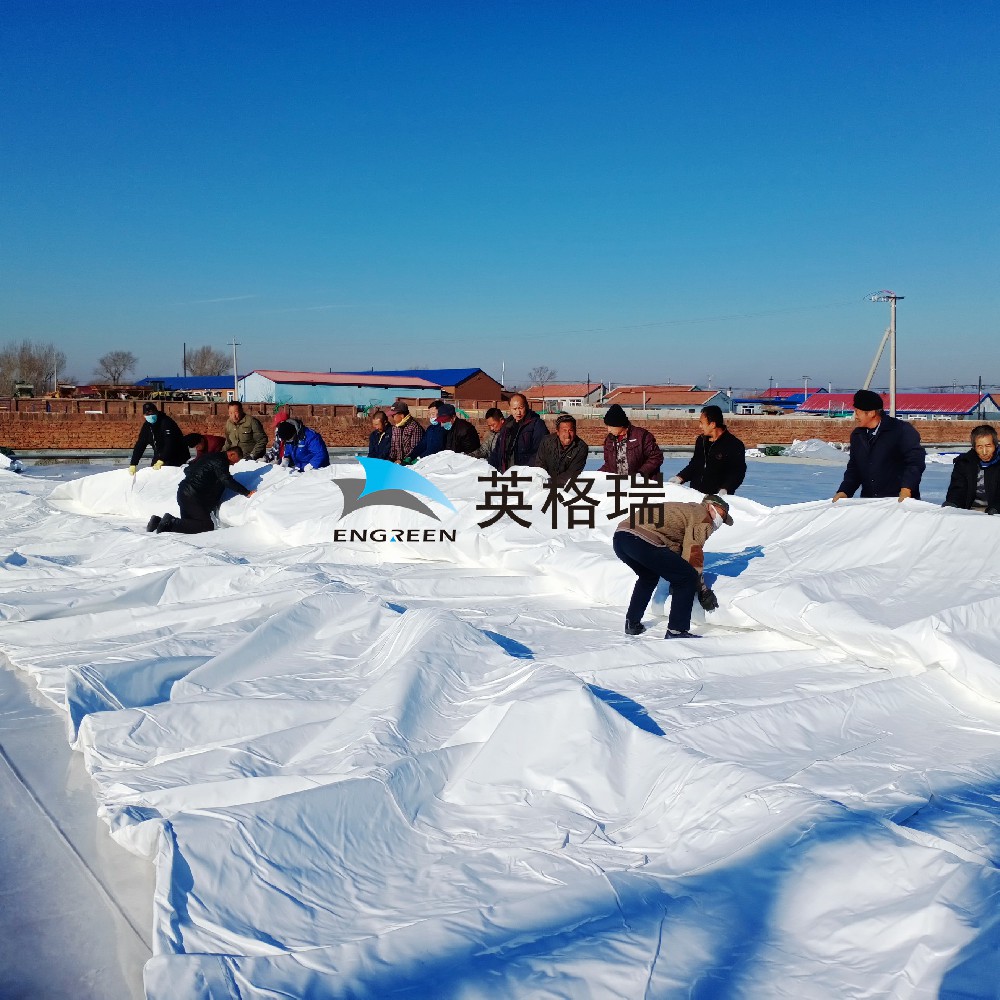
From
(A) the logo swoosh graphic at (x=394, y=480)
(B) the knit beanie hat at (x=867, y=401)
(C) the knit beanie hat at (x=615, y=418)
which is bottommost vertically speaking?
(A) the logo swoosh graphic at (x=394, y=480)

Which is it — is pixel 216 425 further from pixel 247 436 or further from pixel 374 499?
pixel 374 499

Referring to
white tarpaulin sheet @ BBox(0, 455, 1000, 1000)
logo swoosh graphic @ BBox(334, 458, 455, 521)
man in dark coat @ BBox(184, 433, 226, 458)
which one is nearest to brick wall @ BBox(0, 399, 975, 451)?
man in dark coat @ BBox(184, 433, 226, 458)

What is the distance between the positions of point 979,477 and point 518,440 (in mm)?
3078

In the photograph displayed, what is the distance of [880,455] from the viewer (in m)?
5.03

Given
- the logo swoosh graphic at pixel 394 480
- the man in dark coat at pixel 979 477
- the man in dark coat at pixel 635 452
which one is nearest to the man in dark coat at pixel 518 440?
the logo swoosh graphic at pixel 394 480

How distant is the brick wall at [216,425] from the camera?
21.8m

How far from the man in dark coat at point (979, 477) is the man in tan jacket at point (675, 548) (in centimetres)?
173

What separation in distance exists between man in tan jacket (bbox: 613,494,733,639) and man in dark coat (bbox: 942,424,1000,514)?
1730 millimetres

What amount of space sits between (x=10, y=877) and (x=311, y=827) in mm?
763

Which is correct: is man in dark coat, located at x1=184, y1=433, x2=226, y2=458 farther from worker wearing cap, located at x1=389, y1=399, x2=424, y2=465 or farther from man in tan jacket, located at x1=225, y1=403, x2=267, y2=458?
worker wearing cap, located at x1=389, y1=399, x2=424, y2=465

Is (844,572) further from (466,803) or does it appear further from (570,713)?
(466,803)

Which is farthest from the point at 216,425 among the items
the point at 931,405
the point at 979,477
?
the point at 931,405

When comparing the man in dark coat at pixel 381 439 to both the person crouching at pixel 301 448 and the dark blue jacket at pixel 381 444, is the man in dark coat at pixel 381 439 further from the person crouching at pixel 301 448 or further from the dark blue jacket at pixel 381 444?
the person crouching at pixel 301 448

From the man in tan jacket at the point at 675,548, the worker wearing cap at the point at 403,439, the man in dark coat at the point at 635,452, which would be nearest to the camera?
the man in tan jacket at the point at 675,548
